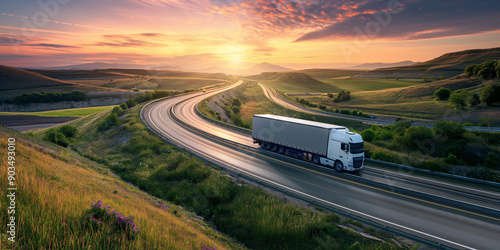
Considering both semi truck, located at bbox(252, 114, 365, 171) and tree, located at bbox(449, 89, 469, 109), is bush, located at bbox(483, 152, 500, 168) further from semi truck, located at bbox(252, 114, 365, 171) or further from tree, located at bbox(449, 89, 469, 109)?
tree, located at bbox(449, 89, 469, 109)

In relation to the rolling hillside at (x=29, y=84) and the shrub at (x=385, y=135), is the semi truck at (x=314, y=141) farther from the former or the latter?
the rolling hillside at (x=29, y=84)

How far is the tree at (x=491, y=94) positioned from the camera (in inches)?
2694

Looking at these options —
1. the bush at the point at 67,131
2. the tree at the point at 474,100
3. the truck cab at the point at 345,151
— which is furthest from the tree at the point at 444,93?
the bush at the point at 67,131

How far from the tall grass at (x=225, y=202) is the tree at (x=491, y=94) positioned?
288 feet

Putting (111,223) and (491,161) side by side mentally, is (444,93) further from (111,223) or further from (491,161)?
(111,223)

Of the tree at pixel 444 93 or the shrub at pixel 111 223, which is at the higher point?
the tree at pixel 444 93

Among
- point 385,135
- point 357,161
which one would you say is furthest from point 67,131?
point 385,135

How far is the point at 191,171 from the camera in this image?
22.4 m

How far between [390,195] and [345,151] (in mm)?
5653

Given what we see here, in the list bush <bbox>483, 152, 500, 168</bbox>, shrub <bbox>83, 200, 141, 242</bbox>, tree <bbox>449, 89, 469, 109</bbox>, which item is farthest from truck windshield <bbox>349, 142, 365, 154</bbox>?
tree <bbox>449, 89, 469, 109</bbox>

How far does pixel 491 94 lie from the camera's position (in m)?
69.1

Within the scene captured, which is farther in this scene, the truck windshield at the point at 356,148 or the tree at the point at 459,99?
the tree at the point at 459,99

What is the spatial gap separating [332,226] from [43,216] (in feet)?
44.6

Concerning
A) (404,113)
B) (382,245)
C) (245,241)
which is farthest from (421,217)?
(404,113)
